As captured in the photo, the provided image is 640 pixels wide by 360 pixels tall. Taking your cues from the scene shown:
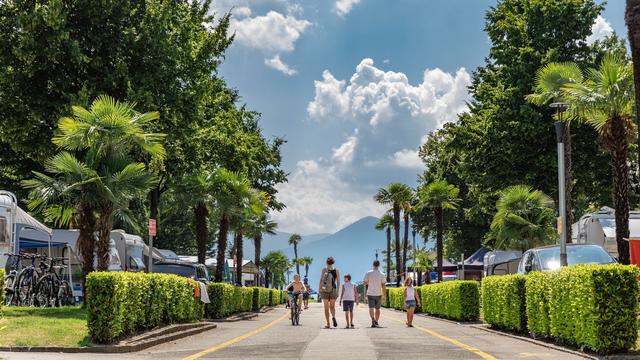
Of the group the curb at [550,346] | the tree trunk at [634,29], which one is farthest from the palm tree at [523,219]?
the tree trunk at [634,29]

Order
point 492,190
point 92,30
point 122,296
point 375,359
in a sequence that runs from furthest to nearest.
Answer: point 492,190
point 92,30
point 122,296
point 375,359

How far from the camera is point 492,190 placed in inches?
1537

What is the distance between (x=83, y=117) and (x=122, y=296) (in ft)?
22.9

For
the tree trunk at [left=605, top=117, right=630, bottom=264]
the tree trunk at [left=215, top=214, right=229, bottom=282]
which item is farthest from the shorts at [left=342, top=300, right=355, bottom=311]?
the tree trunk at [left=215, top=214, right=229, bottom=282]

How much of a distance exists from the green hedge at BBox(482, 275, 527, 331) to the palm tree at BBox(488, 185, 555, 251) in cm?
Result: 1729

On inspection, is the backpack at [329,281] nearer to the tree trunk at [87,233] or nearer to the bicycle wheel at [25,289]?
the tree trunk at [87,233]

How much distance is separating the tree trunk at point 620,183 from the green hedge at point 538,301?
5.47 meters

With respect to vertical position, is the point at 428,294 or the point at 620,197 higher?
the point at 620,197

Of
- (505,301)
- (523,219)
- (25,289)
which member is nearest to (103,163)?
(25,289)

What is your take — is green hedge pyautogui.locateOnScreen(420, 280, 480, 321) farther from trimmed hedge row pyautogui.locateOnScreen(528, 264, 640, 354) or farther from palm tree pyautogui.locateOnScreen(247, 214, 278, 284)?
palm tree pyautogui.locateOnScreen(247, 214, 278, 284)

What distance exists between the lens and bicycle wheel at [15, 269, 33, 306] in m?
22.8

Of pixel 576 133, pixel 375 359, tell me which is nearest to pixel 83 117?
pixel 375 359

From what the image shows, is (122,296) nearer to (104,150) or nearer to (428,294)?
(104,150)

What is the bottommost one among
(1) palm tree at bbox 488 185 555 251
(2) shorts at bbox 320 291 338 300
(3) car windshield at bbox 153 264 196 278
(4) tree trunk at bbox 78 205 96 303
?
(2) shorts at bbox 320 291 338 300
